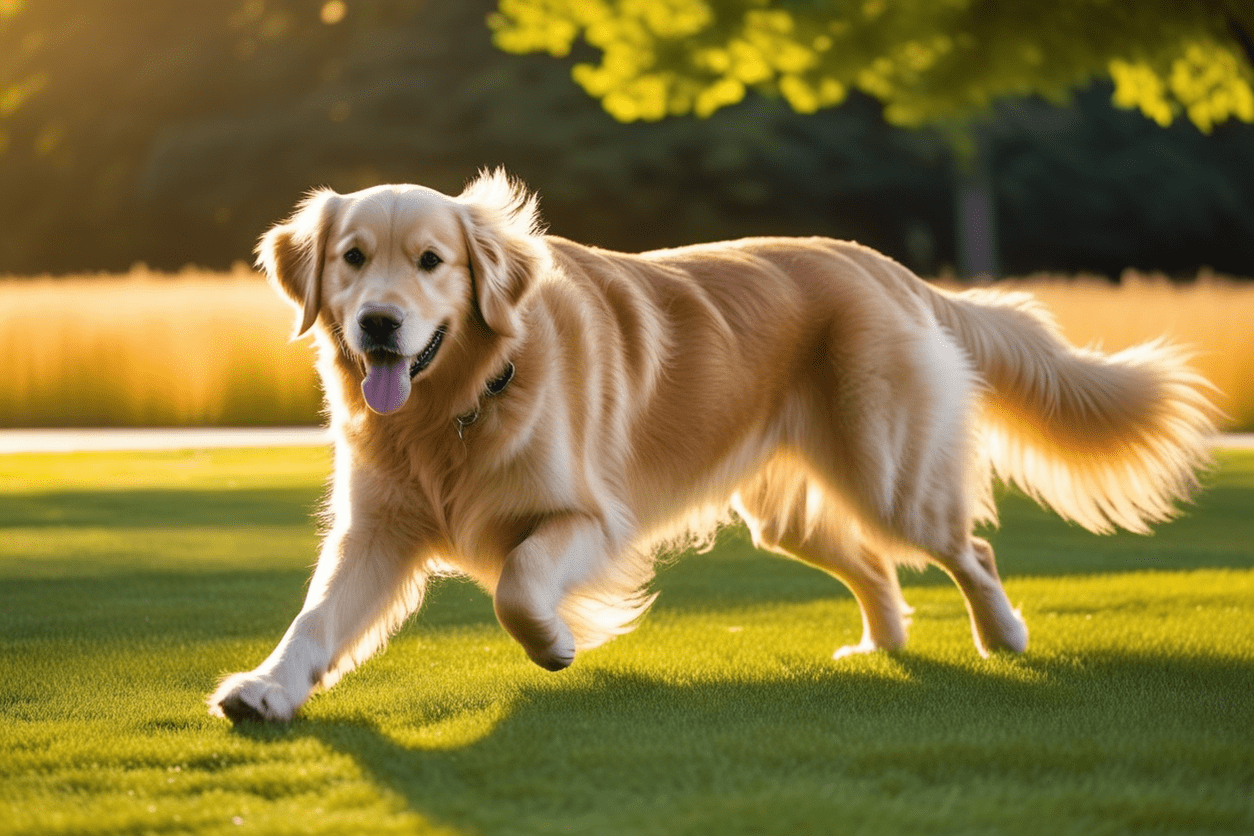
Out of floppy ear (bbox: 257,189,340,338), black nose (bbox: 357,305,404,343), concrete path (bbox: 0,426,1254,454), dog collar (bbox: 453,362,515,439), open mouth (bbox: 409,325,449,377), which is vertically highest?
floppy ear (bbox: 257,189,340,338)

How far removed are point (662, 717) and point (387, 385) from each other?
1.16 metres

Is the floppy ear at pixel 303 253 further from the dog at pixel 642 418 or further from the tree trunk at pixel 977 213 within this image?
the tree trunk at pixel 977 213

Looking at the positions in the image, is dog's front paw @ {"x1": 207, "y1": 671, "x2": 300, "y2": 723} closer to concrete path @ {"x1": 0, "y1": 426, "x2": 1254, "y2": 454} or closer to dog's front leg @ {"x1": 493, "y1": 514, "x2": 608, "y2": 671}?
dog's front leg @ {"x1": 493, "y1": 514, "x2": 608, "y2": 671}

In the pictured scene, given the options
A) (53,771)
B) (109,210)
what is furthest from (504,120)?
(53,771)

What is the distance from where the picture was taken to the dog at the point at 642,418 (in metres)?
4.40

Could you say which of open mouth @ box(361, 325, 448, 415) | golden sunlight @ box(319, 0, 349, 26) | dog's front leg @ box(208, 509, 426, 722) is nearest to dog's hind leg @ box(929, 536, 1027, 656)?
dog's front leg @ box(208, 509, 426, 722)

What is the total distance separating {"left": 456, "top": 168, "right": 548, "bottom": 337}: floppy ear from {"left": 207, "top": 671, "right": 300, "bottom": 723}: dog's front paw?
115 cm

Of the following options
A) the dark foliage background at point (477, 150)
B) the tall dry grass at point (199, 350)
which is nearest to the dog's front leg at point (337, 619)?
the tall dry grass at point (199, 350)

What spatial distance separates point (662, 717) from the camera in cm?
414

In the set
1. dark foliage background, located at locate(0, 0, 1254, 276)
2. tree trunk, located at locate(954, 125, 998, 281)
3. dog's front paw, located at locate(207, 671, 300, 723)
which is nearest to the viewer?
dog's front paw, located at locate(207, 671, 300, 723)

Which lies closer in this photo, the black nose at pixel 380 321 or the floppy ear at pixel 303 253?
the black nose at pixel 380 321

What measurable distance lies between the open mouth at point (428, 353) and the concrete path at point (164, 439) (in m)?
8.88

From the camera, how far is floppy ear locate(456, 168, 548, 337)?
445cm

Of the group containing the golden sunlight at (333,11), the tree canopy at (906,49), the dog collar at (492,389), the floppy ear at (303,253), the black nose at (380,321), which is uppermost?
the golden sunlight at (333,11)
